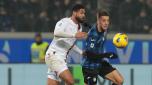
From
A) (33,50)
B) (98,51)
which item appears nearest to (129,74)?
(98,51)

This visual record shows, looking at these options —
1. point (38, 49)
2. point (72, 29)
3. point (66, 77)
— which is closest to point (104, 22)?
point (72, 29)

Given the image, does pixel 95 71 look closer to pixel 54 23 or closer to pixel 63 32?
pixel 63 32

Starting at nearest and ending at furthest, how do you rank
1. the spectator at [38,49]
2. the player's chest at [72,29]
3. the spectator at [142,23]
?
1. the player's chest at [72,29]
2. the spectator at [38,49]
3. the spectator at [142,23]

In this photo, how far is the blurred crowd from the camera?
53.0ft

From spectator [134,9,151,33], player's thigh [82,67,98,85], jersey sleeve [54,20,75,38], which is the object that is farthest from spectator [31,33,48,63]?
jersey sleeve [54,20,75,38]

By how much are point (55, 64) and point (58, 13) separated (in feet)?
23.1

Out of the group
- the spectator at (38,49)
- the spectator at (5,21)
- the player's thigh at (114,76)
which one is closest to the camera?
the player's thigh at (114,76)

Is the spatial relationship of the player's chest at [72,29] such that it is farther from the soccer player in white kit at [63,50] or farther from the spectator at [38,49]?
the spectator at [38,49]

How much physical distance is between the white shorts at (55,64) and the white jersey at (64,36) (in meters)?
0.06

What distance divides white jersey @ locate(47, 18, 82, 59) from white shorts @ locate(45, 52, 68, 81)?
0.20 ft

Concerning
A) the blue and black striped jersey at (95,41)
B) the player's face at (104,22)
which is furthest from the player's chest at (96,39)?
the player's face at (104,22)

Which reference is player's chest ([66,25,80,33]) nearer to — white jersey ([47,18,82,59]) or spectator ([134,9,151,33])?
white jersey ([47,18,82,59])

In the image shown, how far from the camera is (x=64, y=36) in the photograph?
908 centimetres

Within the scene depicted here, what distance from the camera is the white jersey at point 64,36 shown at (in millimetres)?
9102
